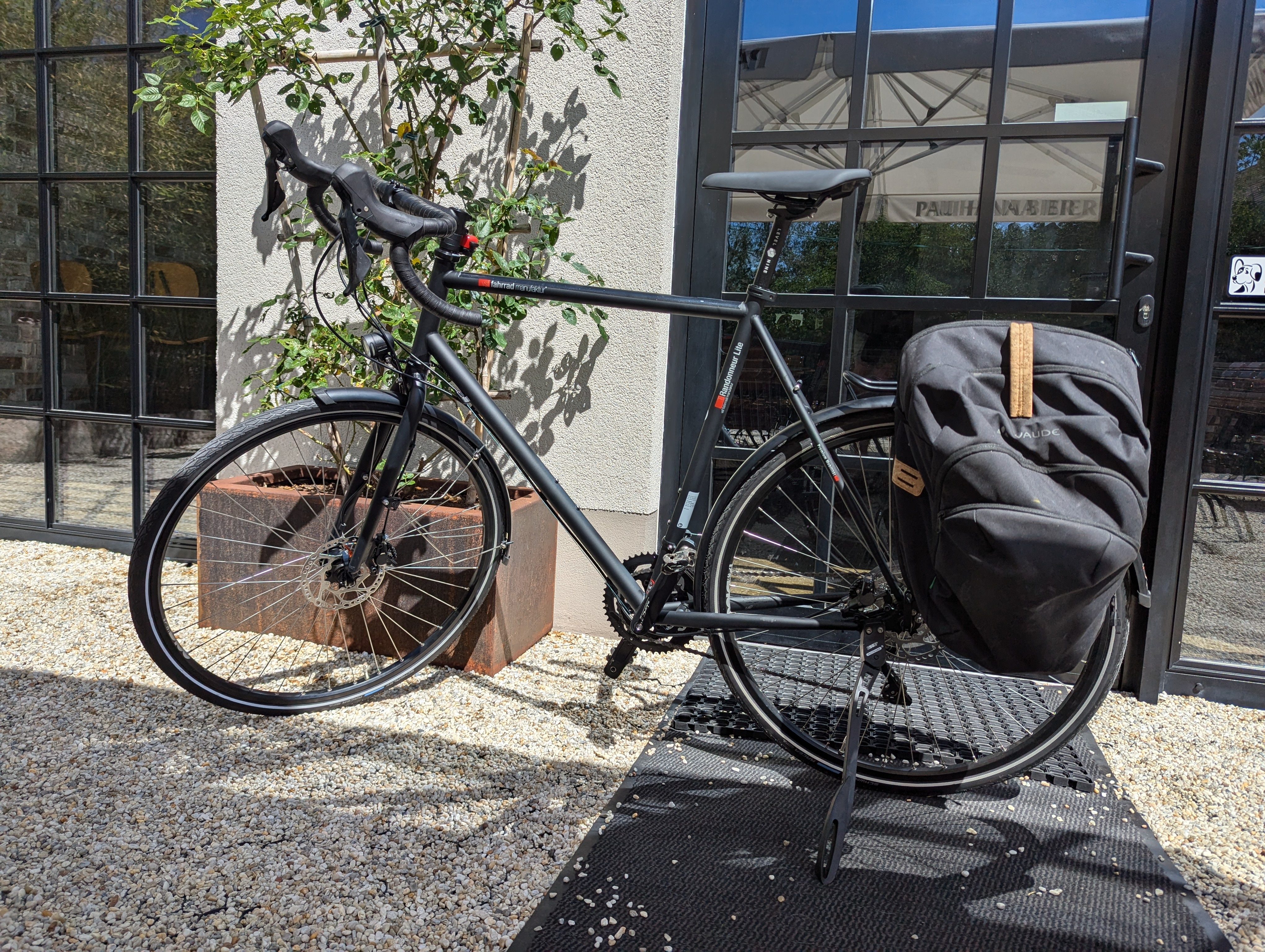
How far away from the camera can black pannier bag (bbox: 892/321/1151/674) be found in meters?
1.30

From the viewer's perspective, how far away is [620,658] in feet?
6.08

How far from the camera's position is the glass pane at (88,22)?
9.93ft

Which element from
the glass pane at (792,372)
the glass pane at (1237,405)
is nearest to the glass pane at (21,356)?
the glass pane at (792,372)

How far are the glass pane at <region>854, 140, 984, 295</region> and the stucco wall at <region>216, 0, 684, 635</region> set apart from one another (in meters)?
0.59

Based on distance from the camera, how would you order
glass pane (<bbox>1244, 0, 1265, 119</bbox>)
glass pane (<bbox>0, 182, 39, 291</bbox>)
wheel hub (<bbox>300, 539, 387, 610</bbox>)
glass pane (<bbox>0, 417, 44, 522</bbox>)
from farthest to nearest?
glass pane (<bbox>0, 417, 44, 522</bbox>) → glass pane (<bbox>0, 182, 39, 291</bbox>) → glass pane (<bbox>1244, 0, 1265, 119</bbox>) → wheel hub (<bbox>300, 539, 387, 610</bbox>)

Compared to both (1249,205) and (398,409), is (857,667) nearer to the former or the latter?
(398,409)

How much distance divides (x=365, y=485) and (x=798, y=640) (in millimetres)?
1368

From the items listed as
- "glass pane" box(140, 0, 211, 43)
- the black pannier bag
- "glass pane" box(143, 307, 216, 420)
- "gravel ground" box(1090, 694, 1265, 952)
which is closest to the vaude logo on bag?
the black pannier bag

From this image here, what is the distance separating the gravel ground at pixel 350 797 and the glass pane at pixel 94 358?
108cm

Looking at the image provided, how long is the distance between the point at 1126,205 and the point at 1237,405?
0.62 m

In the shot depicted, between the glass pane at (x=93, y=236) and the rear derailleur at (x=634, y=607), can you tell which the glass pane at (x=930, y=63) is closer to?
the rear derailleur at (x=634, y=607)

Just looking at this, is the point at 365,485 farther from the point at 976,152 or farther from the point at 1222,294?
the point at 1222,294

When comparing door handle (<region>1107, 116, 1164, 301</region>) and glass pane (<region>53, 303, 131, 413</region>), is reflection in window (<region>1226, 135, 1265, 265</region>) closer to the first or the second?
door handle (<region>1107, 116, 1164, 301</region>)

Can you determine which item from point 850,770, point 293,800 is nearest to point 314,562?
point 293,800
